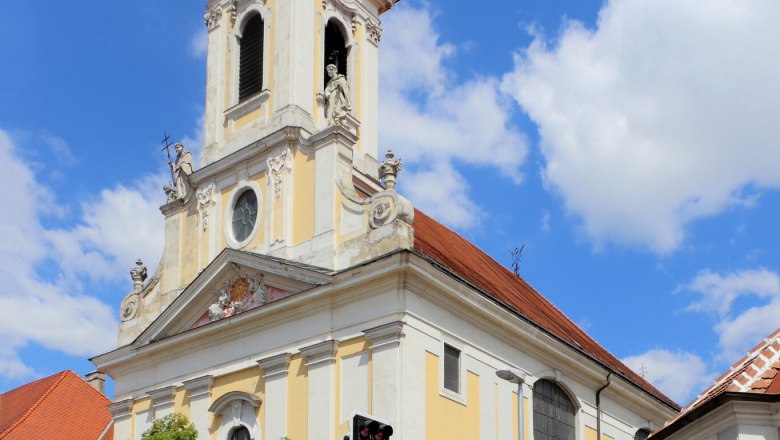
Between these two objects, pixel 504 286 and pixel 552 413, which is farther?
pixel 504 286

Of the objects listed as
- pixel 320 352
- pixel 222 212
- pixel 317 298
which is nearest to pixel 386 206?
pixel 317 298

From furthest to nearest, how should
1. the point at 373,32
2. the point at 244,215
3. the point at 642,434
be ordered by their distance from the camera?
the point at 642,434 → the point at 373,32 → the point at 244,215

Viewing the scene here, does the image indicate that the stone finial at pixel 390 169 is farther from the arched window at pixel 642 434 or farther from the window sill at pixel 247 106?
the arched window at pixel 642 434

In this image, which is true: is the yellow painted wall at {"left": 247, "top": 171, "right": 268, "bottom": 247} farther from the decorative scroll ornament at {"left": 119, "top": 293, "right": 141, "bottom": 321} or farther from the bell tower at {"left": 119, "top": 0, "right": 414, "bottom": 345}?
the decorative scroll ornament at {"left": 119, "top": 293, "right": 141, "bottom": 321}

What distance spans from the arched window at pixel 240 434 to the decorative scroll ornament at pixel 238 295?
2896mm

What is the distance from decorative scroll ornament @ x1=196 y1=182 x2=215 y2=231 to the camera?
3466 centimetres

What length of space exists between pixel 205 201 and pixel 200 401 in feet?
19.0

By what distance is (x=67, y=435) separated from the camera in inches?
1804

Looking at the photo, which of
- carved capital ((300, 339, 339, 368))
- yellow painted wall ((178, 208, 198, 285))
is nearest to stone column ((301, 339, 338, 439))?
carved capital ((300, 339, 339, 368))

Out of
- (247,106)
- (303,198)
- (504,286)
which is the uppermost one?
(247,106)

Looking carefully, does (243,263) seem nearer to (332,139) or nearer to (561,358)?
(332,139)

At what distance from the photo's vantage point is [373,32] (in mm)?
37969

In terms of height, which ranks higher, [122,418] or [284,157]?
[284,157]

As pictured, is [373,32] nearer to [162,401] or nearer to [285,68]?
[285,68]
